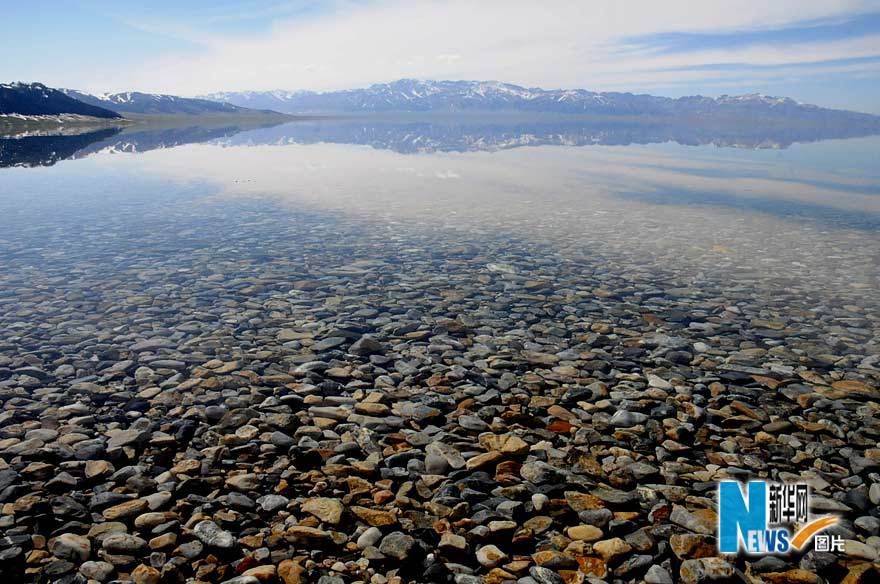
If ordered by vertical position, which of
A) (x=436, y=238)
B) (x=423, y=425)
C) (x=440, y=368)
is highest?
(x=436, y=238)

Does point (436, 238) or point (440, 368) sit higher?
point (436, 238)

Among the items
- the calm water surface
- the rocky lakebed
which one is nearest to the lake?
the rocky lakebed

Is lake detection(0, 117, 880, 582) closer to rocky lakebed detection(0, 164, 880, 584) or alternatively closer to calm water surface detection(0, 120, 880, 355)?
rocky lakebed detection(0, 164, 880, 584)

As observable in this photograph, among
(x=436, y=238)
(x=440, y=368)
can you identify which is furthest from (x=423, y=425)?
(x=436, y=238)

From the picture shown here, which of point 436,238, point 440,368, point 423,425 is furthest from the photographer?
point 436,238

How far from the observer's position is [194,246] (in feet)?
68.8

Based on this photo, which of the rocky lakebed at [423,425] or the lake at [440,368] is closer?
the rocky lakebed at [423,425]

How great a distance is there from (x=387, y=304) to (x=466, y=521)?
8.40 meters

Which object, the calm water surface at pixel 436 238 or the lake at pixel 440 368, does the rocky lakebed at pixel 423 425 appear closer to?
the lake at pixel 440 368

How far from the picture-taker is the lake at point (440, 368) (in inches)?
279

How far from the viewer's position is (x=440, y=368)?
35.2ft

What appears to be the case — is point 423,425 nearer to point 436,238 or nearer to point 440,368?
point 440,368

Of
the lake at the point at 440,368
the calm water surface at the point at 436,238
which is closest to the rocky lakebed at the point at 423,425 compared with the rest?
the lake at the point at 440,368

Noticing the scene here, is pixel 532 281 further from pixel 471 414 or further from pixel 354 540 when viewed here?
pixel 354 540
